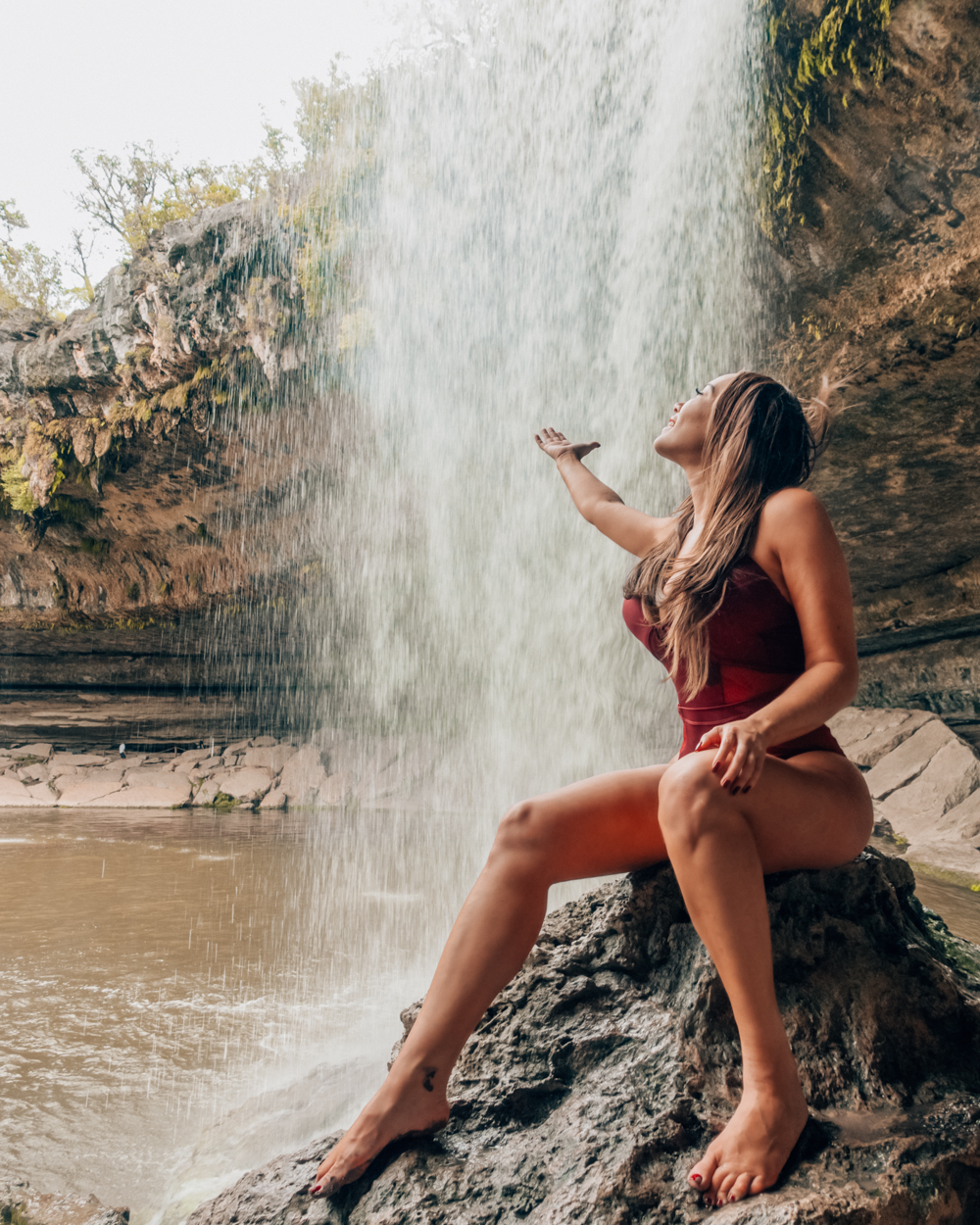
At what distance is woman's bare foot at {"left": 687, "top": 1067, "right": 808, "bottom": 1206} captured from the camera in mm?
1250

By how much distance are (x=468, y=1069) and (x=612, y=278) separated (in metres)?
6.19

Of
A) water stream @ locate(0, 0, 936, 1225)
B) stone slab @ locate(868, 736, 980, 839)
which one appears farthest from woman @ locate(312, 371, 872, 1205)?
stone slab @ locate(868, 736, 980, 839)

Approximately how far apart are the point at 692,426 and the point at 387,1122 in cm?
162

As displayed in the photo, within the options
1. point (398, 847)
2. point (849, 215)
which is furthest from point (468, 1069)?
point (398, 847)

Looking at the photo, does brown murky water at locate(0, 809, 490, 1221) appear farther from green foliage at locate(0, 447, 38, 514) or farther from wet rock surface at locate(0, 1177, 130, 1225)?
green foliage at locate(0, 447, 38, 514)

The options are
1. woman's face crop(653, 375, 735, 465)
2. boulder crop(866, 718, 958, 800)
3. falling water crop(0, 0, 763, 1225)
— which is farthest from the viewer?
boulder crop(866, 718, 958, 800)

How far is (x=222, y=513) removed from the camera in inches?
433

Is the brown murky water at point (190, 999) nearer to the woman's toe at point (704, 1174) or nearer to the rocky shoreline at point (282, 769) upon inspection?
the woman's toe at point (704, 1174)

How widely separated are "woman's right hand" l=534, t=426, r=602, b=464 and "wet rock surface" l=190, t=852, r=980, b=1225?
1.24 metres

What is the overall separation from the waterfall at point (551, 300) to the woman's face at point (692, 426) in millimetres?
4361

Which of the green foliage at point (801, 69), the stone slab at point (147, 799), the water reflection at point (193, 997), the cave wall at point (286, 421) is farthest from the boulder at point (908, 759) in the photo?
the stone slab at point (147, 799)

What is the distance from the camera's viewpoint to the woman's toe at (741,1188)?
1237mm

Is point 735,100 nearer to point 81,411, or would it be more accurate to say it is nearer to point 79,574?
point 81,411

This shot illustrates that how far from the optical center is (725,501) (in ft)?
5.57
